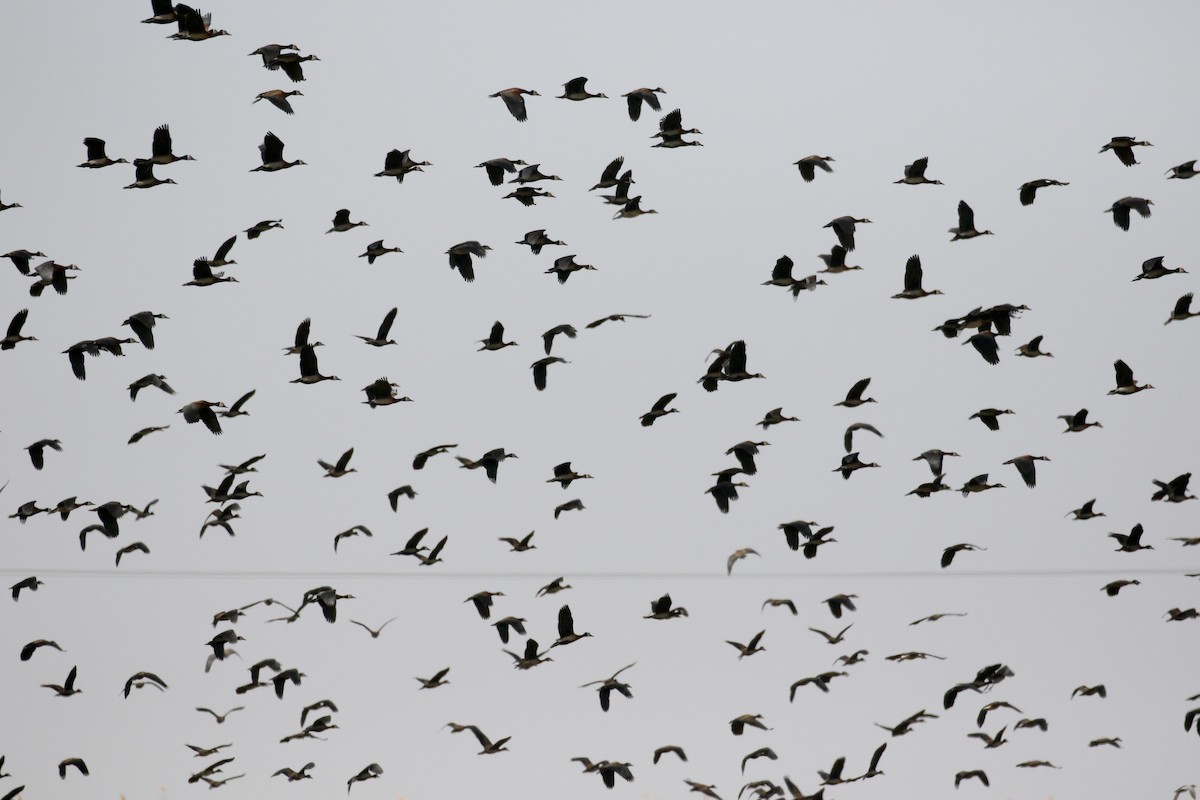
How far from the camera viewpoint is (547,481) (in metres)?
12.9

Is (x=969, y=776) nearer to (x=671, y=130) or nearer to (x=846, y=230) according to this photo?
(x=846, y=230)

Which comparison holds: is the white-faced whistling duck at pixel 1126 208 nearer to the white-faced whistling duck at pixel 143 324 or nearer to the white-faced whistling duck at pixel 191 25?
the white-faced whistling duck at pixel 191 25

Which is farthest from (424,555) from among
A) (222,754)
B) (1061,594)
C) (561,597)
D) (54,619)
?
(1061,594)

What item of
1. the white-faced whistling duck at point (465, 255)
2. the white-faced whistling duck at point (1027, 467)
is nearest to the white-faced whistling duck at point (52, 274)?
the white-faced whistling duck at point (465, 255)

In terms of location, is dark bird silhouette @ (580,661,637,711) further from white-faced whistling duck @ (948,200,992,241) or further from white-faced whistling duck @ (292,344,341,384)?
white-faced whistling duck @ (948,200,992,241)

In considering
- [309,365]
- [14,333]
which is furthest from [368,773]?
[14,333]

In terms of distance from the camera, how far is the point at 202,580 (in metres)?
13.7

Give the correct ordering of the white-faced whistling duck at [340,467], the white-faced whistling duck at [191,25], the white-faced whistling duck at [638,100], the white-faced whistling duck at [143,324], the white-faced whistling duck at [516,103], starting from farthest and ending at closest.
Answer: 1. the white-faced whistling duck at [340,467]
2. the white-faced whistling duck at [638,100]
3. the white-faced whistling duck at [516,103]
4. the white-faced whistling duck at [143,324]
5. the white-faced whistling duck at [191,25]

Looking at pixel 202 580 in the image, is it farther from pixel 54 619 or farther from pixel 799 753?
pixel 799 753

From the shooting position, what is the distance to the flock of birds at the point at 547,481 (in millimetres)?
11383

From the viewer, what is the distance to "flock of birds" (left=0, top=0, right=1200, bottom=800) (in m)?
11.4

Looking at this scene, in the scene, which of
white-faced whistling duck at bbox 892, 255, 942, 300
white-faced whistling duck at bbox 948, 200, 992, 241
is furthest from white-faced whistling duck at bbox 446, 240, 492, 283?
white-faced whistling duck at bbox 948, 200, 992, 241

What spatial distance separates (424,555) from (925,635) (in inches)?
186

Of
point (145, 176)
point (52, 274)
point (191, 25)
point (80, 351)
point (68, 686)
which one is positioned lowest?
point (68, 686)
